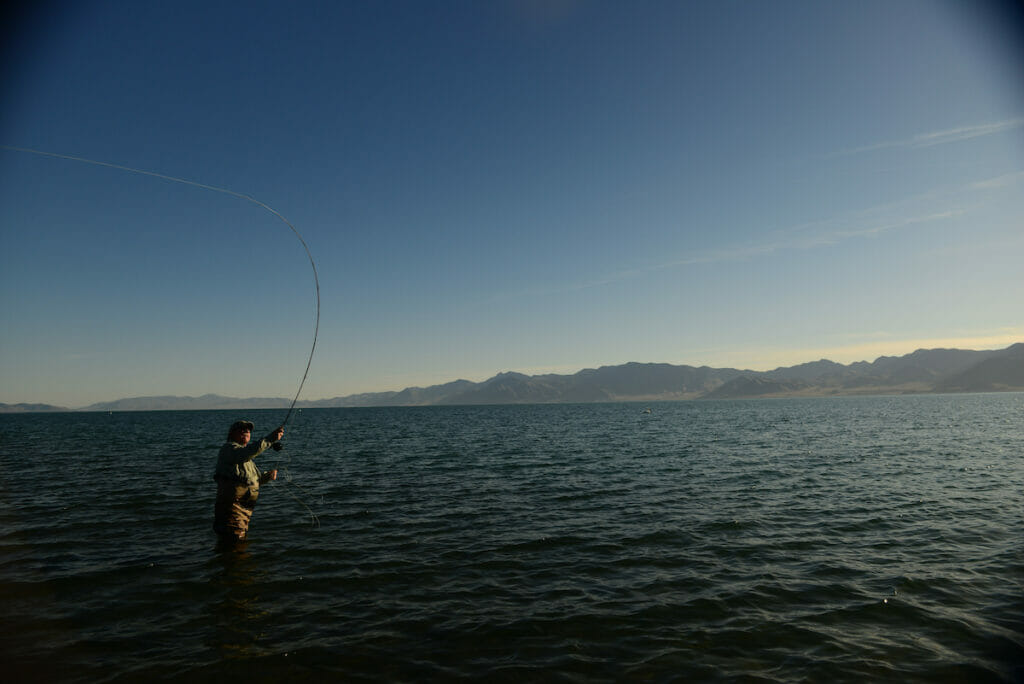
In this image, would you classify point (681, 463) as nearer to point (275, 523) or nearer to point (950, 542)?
point (950, 542)

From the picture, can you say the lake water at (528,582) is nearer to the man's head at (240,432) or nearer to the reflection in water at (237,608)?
the reflection in water at (237,608)

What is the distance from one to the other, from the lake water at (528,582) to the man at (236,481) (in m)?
0.77

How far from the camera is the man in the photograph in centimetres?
1298

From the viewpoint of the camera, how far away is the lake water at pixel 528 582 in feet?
26.1

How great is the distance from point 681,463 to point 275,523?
23624 millimetres

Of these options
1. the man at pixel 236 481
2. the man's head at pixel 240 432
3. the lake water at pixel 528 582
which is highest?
the man's head at pixel 240 432

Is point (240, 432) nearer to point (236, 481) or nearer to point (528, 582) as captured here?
point (236, 481)

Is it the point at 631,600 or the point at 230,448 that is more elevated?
the point at 230,448

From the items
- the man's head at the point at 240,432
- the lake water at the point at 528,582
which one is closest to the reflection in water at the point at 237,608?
the lake water at the point at 528,582

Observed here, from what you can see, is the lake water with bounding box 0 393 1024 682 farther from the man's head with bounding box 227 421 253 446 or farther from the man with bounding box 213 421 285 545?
the man's head with bounding box 227 421 253 446

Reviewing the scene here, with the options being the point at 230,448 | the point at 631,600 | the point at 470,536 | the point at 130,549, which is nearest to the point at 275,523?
the point at 130,549

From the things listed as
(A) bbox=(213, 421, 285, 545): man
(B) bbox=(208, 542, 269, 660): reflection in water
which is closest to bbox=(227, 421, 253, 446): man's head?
(A) bbox=(213, 421, 285, 545): man

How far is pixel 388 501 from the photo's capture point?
20.4 meters

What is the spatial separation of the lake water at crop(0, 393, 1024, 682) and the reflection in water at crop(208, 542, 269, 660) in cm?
6
